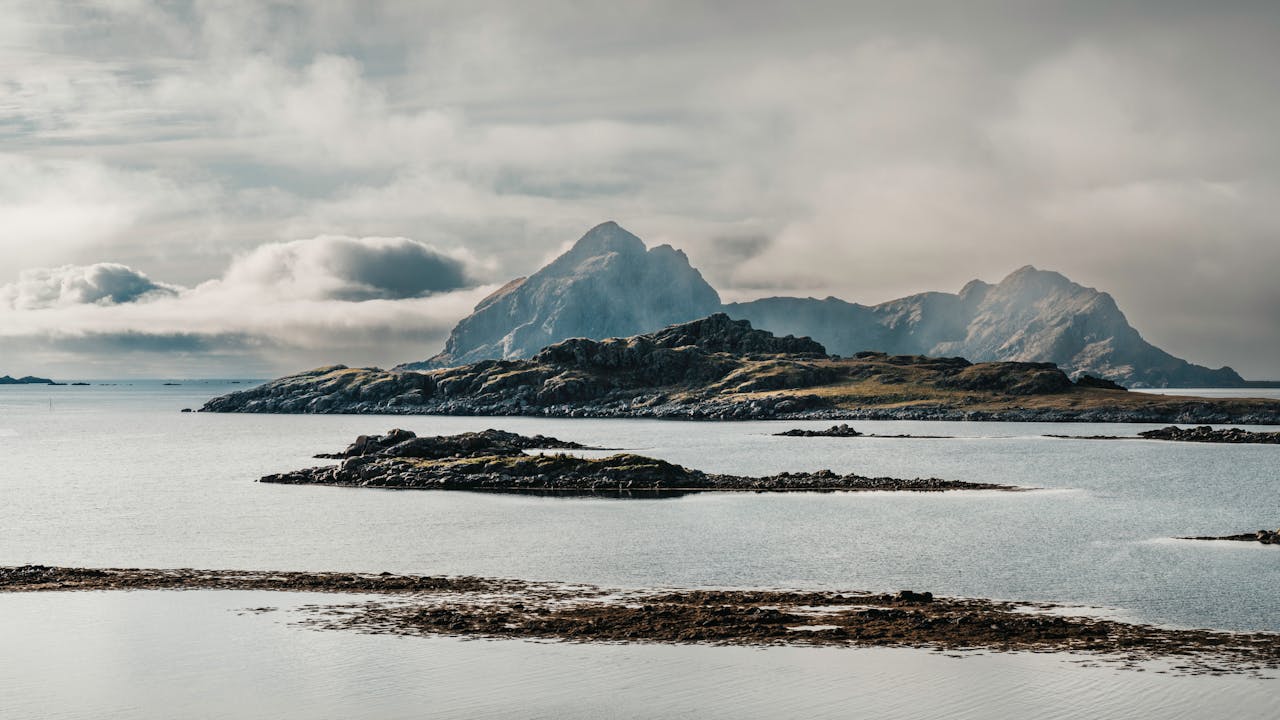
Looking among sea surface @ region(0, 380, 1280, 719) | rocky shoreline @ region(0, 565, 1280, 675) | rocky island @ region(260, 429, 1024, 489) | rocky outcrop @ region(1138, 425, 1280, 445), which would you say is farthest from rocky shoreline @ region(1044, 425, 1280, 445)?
rocky shoreline @ region(0, 565, 1280, 675)

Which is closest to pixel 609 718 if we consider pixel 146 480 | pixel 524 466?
pixel 524 466

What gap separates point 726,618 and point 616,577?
12.5 meters

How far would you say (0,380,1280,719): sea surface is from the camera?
94.5 ft

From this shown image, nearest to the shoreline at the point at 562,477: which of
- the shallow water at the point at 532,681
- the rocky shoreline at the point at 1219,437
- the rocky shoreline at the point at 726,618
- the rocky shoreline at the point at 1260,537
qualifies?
the rocky shoreline at the point at 1260,537

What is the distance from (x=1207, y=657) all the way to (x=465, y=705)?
75.3 ft

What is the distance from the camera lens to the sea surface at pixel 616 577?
28.8 meters

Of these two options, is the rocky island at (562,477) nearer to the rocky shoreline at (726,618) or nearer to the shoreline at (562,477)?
the shoreline at (562,477)

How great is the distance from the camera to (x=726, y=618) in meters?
39.0

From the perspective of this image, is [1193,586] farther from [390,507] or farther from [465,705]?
[390,507]

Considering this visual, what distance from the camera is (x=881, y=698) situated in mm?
28766

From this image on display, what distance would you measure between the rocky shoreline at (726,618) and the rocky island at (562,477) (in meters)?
52.6

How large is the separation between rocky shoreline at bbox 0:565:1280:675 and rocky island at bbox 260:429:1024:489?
52647mm

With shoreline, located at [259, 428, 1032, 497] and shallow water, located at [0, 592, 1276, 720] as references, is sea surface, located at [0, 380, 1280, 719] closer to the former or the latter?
shallow water, located at [0, 592, 1276, 720]

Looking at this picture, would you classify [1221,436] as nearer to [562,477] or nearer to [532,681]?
[562,477]
